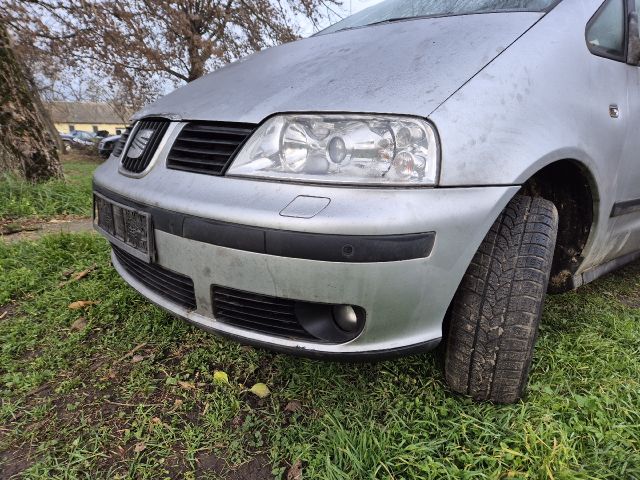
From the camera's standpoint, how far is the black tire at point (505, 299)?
4.33 ft

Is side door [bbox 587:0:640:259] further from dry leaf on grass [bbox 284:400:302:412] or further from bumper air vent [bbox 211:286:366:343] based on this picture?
dry leaf on grass [bbox 284:400:302:412]

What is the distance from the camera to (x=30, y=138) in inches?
167

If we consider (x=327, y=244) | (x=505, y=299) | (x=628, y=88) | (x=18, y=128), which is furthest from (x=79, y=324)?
(x=18, y=128)

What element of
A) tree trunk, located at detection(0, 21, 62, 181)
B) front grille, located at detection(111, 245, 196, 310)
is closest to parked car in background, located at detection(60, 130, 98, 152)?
tree trunk, located at detection(0, 21, 62, 181)

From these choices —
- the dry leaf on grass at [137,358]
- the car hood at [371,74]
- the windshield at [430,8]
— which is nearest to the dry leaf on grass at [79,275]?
the dry leaf on grass at [137,358]

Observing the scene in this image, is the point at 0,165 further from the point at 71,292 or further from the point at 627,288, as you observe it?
the point at 627,288

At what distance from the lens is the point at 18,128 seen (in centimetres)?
414

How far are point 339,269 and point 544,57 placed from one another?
0.95 meters

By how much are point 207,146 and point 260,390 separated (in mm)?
873

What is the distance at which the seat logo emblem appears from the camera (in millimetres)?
1607

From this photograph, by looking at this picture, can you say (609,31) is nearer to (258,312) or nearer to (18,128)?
(258,312)

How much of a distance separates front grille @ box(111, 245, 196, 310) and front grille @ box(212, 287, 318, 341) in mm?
115

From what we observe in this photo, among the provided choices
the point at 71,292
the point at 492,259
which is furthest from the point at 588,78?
the point at 71,292

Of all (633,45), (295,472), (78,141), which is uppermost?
(633,45)
